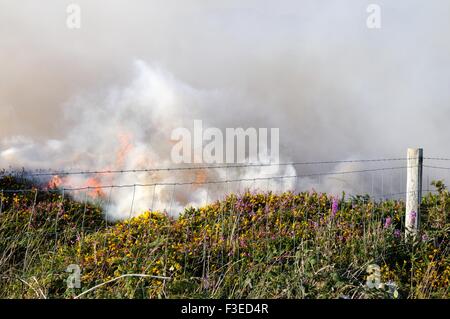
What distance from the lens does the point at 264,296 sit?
5.17 meters

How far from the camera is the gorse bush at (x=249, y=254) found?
17.6 feet

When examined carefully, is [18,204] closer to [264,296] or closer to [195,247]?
[195,247]

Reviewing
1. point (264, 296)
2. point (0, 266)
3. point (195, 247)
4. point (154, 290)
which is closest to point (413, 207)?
point (195, 247)

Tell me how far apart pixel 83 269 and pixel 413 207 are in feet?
16.0

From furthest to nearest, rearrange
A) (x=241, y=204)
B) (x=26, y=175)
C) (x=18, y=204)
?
(x=26, y=175) → (x=18, y=204) → (x=241, y=204)

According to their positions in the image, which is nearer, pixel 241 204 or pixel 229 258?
pixel 229 258

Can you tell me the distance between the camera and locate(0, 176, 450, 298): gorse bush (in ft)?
17.6

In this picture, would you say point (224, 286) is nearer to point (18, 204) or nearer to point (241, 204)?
point (241, 204)

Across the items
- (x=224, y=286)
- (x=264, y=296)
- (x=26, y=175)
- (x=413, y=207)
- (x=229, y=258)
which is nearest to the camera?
(x=264, y=296)

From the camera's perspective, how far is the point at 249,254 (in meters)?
6.84

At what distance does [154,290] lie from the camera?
213 inches
